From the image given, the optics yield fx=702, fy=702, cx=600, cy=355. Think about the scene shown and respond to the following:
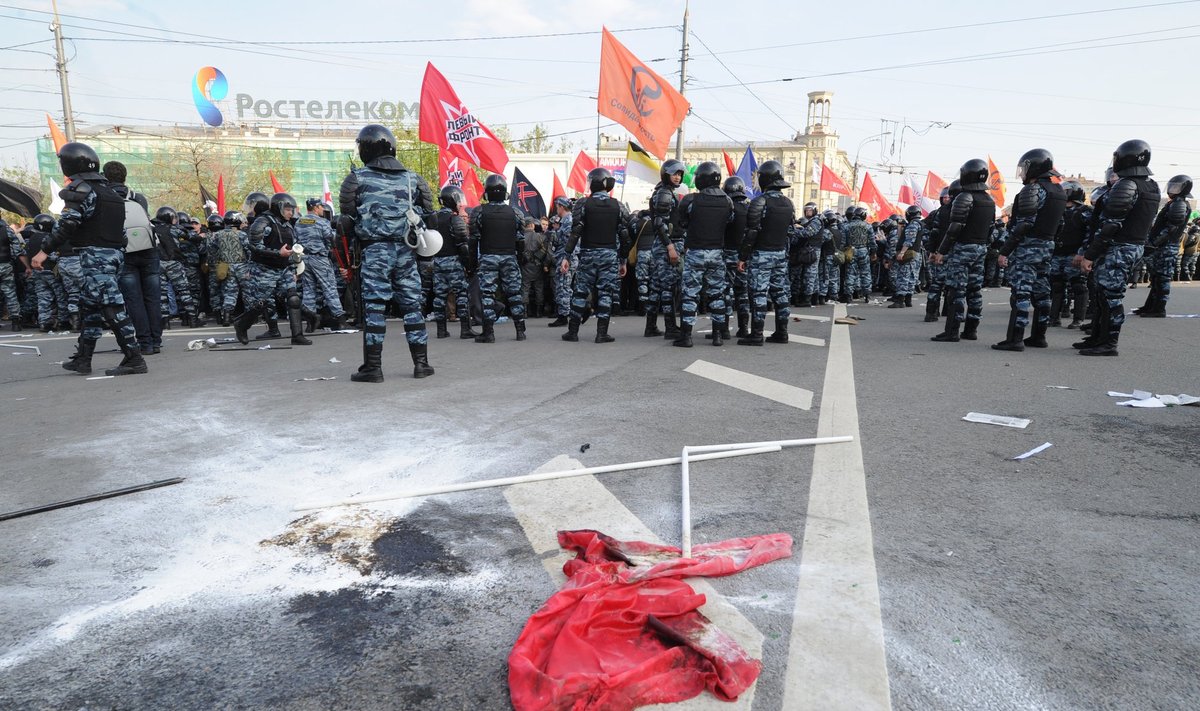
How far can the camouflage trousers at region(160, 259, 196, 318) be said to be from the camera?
1245 centimetres

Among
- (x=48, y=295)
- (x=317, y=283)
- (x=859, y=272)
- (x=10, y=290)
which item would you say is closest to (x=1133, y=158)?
(x=859, y=272)

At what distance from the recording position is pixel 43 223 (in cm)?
1165

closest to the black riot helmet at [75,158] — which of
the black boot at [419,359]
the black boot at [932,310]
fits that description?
the black boot at [419,359]

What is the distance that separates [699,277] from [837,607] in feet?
21.8

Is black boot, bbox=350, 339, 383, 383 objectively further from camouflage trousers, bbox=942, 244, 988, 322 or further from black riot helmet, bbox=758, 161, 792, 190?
camouflage trousers, bbox=942, 244, 988, 322

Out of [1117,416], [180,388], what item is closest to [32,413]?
[180,388]

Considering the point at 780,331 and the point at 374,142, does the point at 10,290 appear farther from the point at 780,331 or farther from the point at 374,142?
the point at 780,331

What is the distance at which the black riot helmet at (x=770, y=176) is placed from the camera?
883 cm

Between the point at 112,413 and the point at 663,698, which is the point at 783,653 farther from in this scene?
the point at 112,413

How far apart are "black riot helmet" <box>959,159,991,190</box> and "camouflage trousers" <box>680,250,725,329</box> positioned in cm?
332

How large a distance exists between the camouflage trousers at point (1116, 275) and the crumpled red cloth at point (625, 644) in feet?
23.8

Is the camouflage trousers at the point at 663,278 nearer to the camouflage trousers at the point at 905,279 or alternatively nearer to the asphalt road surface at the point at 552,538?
the asphalt road surface at the point at 552,538

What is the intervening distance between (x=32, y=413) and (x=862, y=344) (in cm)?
846

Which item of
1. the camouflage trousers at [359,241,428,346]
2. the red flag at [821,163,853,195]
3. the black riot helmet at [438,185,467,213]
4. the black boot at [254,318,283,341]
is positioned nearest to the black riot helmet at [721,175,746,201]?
the black riot helmet at [438,185,467,213]
